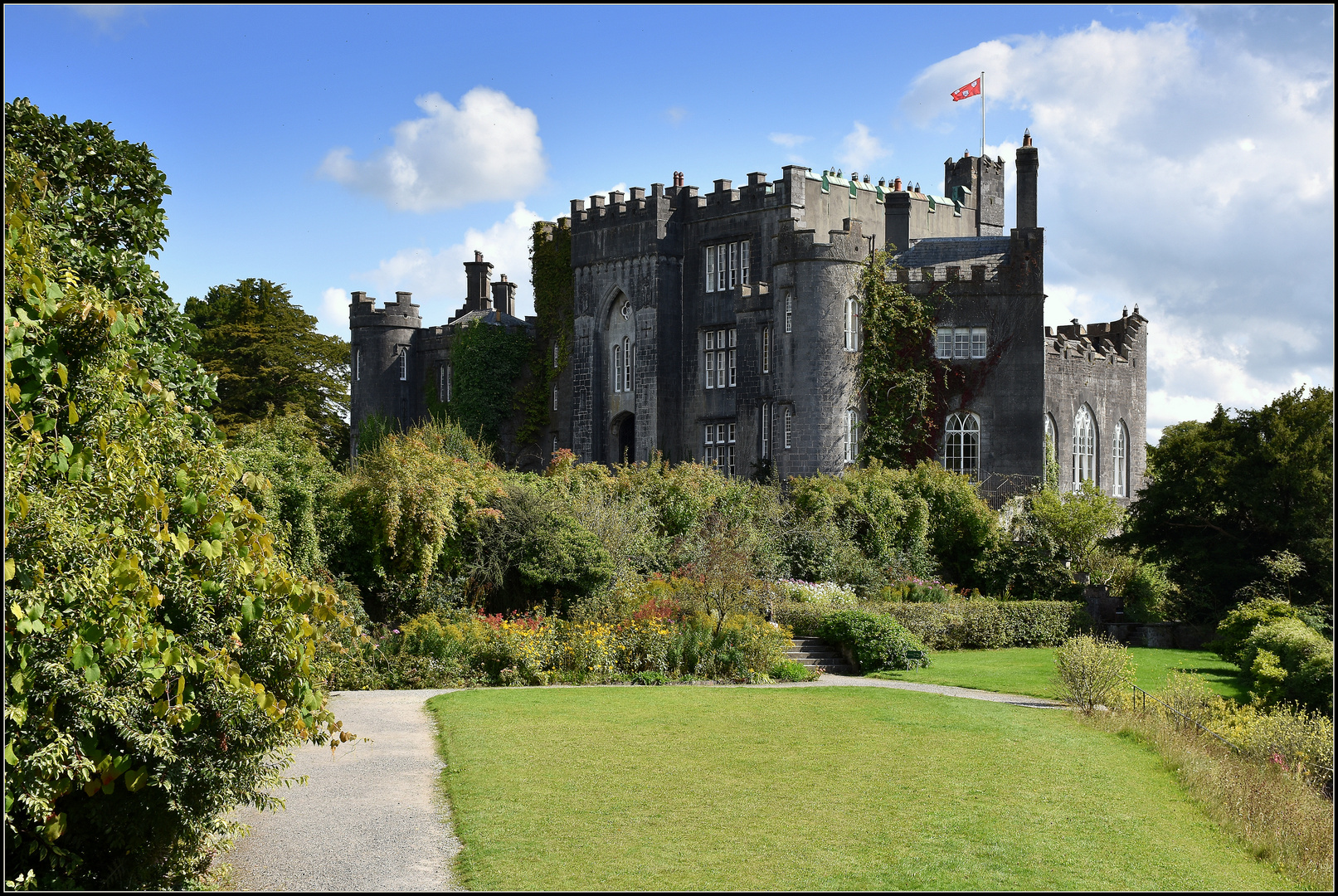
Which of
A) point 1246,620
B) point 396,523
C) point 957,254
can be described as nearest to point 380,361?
point 957,254

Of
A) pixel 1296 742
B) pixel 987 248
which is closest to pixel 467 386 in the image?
pixel 987 248

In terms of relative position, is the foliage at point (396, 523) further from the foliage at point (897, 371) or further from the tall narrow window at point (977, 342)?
the tall narrow window at point (977, 342)

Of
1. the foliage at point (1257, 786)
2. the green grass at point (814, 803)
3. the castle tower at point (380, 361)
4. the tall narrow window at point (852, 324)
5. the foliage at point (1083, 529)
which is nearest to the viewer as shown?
the green grass at point (814, 803)

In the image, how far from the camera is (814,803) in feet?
34.0

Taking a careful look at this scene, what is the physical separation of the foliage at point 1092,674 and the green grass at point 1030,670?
1.03 meters

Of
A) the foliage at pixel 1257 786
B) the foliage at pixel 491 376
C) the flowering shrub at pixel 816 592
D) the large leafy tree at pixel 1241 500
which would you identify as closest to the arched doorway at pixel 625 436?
the foliage at pixel 491 376

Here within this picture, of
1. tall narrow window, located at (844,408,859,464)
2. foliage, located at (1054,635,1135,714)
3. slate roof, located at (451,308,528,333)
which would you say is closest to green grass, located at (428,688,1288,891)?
foliage, located at (1054,635,1135,714)

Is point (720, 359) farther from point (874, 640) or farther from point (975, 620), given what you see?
point (874, 640)

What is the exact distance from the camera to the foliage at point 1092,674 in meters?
16.1

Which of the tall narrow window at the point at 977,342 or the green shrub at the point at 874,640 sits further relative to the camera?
the tall narrow window at the point at 977,342

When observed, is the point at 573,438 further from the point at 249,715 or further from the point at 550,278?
the point at 249,715

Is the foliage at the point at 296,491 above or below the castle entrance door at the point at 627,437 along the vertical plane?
below

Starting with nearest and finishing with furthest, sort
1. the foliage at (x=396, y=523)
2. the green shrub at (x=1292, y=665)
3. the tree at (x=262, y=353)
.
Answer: the green shrub at (x=1292, y=665) → the foliage at (x=396, y=523) → the tree at (x=262, y=353)

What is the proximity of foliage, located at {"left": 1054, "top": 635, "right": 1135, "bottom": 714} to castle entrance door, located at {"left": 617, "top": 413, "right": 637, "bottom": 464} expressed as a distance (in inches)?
932
